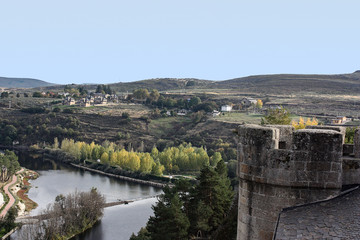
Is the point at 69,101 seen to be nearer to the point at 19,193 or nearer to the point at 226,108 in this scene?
the point at 226,108

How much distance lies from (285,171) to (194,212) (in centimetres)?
2460

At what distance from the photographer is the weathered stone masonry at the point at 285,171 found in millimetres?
5629

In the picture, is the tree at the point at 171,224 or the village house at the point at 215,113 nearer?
the tree at the point at 171,224

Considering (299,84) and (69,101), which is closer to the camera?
(69,101)

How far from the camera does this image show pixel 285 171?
5742mm

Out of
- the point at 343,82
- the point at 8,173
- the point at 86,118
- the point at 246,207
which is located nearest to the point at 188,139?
the point at 86,118

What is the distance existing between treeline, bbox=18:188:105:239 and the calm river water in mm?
978

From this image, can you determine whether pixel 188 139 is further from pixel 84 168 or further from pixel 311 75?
pixel 311 75

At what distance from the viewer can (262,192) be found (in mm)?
5938

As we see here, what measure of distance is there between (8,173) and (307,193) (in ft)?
208

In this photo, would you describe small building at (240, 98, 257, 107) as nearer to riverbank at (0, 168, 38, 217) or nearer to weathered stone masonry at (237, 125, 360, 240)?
riverbank at (0, 168, 38, 217)

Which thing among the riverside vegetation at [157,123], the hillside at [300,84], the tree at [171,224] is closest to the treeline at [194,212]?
the tree at [171,224]

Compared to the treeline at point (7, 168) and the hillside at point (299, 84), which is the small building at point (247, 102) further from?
the treeline at point (7, 168)

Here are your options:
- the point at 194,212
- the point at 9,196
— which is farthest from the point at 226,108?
the point at 194,212
